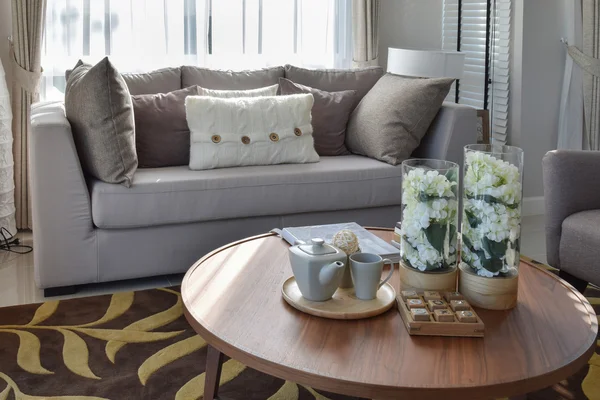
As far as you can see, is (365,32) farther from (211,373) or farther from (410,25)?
(211,373)

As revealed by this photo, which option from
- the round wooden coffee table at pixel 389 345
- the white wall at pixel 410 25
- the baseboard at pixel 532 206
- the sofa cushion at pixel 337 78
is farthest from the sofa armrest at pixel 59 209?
the baseboard at pixel 532 206

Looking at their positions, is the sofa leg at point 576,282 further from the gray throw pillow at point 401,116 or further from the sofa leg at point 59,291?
the sofa leg at point 59,291

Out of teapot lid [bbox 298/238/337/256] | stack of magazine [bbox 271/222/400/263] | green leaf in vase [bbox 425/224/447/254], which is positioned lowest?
stack of magazine [bbox 271/222/400/263]

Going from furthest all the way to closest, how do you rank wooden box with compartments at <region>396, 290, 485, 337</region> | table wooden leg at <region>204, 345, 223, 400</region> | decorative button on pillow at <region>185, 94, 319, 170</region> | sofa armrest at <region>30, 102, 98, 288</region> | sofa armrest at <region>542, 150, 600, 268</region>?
decorative button on pillow at <region>185, 94, 319, 170</region>
sofa armrest at <region>30, 102, 98, 288</region>
sofa armrest at <region>542, 150, 600, 268</region>
table wooden leg at <region>204, 345, 223, 400</region>
wooden box with compartments at <region>396, 290, 485, 337</region>

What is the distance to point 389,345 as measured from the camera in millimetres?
1588

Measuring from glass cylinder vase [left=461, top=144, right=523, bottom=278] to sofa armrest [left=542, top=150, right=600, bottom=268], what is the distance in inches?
41.2

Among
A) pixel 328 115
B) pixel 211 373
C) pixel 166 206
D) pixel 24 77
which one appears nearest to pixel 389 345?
pixel 211 373

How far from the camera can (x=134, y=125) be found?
10.5 feet

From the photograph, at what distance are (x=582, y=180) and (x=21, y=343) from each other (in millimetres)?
2021

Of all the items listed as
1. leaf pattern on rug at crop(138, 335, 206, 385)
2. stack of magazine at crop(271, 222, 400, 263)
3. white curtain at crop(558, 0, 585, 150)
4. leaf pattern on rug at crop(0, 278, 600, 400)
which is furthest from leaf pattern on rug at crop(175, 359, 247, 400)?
white curtain at crop(558, 0, 585, 150)

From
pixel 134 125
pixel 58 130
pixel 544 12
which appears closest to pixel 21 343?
pixel 58 130

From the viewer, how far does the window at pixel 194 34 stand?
12.5 ft

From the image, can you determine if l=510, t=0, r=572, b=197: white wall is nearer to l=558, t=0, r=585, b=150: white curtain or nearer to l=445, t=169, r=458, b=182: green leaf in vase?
l=558, t=0, r=585, b=150: white curtain

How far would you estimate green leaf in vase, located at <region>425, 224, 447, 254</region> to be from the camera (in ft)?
5.71
